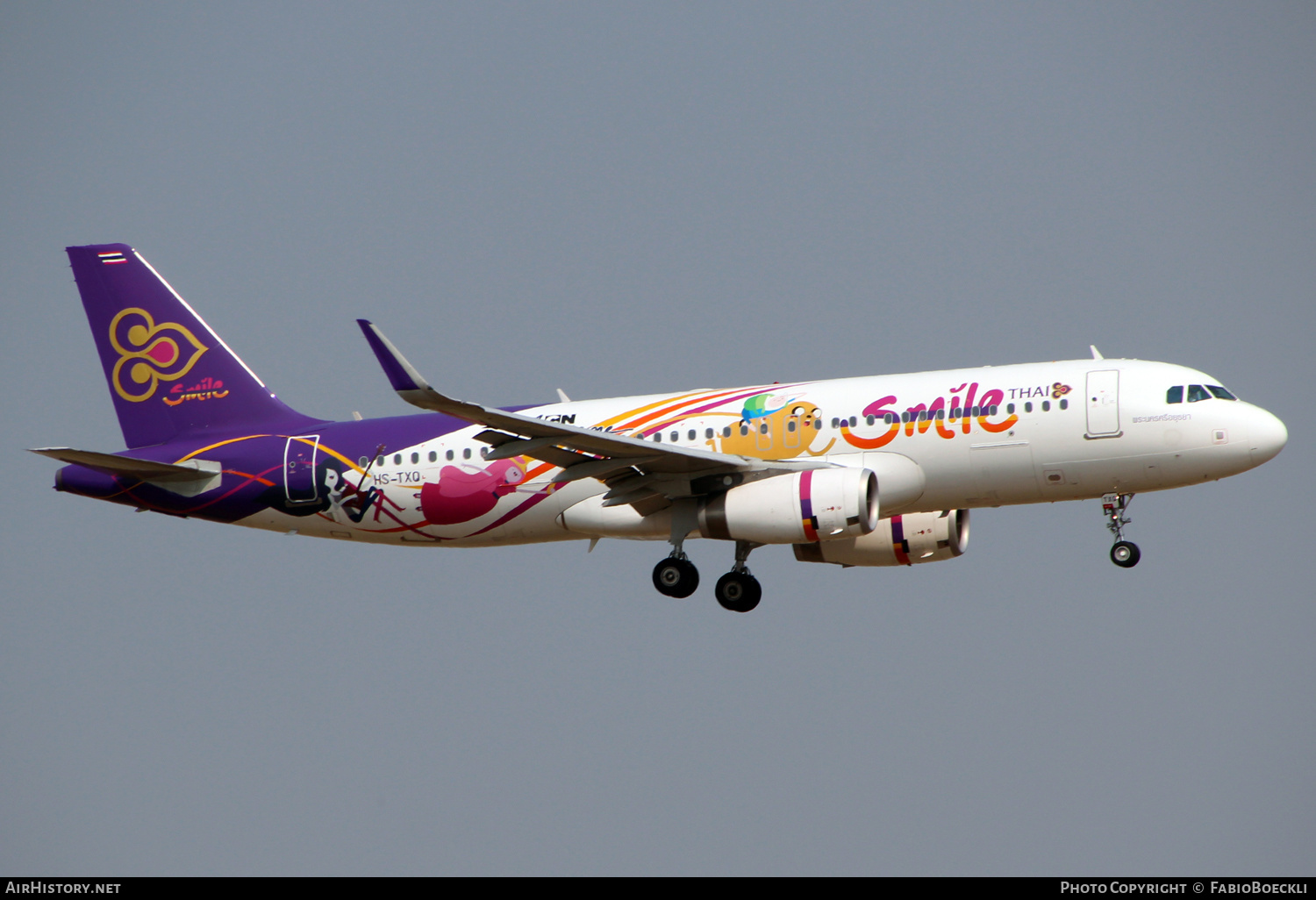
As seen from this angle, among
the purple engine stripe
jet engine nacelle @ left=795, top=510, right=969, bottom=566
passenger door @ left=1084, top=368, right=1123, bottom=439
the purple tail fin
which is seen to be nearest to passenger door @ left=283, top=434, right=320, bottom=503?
the purple tail fin

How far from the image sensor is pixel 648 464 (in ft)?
108

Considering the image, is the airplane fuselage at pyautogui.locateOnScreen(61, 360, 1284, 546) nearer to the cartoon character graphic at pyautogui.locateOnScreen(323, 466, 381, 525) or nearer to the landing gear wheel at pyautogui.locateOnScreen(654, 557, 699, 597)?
the cartoon character graphic at pyautogui.locateOnScreen(323, 466, 381, 525)

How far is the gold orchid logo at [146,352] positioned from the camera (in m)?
39.8

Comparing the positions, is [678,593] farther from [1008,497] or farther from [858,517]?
[1008,497]

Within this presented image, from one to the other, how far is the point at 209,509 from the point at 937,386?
1814 cm

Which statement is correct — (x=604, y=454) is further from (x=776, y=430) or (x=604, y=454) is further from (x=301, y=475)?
(x=301, y=475)

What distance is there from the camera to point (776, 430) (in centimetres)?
3428

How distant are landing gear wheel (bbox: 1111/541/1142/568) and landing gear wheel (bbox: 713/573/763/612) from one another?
8.06 metres

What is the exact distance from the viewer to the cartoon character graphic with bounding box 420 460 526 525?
35875 mm

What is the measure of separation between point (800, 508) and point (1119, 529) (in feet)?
24.4

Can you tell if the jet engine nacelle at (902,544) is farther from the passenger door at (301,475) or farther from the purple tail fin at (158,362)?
the purple tail fin at (158,362)

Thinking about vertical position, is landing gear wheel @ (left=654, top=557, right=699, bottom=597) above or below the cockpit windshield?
below

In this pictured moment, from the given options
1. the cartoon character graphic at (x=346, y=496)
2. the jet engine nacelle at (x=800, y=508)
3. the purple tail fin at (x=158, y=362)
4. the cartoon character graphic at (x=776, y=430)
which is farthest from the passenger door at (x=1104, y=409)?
the purple tail fin at (x=158, y=362)

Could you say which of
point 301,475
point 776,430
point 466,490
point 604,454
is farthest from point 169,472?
point 776,430
